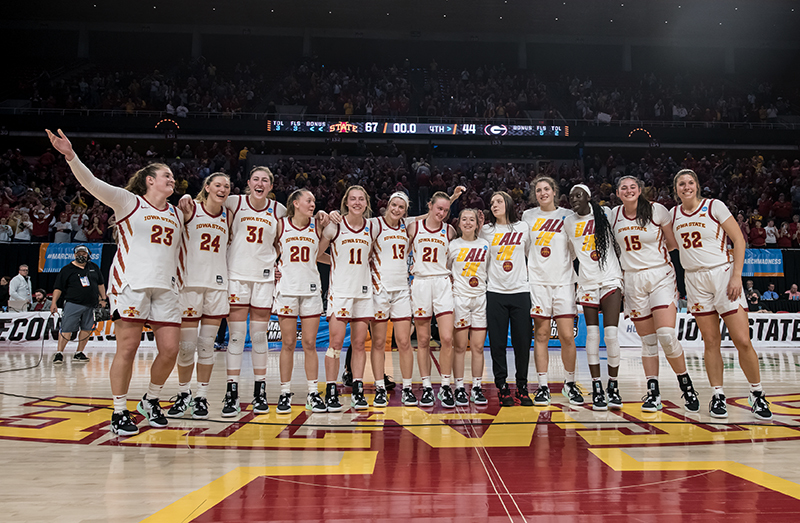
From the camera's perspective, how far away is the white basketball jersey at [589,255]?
17.6 feet

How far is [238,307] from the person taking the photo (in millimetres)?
5148

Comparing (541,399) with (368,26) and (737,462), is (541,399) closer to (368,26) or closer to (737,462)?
(737,462)

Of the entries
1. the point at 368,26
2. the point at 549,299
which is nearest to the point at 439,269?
the point at 549,299

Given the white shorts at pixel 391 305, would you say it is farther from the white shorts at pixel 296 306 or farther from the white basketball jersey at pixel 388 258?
the white shorts at pixel 296 306

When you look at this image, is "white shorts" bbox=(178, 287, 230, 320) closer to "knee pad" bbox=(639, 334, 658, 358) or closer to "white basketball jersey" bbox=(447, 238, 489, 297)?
"white basketball jersey" bbox=(447, 238, 489, 297)

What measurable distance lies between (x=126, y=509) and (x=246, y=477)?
68 centimetres

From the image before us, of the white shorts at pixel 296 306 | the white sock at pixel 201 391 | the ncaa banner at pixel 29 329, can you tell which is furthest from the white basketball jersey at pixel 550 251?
the ncaa banner at pixel 29 329

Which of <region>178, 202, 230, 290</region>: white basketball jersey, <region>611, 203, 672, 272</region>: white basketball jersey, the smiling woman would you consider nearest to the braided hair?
<region>611, 203, 672, 272</region>: white basketball jersey

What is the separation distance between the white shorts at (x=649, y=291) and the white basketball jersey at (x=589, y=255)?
0.57ft

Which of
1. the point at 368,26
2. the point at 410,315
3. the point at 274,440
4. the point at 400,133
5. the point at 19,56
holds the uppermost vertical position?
the point at 368,26

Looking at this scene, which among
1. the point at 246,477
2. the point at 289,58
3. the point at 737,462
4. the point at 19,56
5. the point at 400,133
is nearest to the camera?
the point at 246,477

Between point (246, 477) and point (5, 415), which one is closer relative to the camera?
point (246, 477)

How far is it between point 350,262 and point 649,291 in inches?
115

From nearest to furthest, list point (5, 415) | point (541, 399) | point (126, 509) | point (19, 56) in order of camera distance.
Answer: point (126, 509) < point (5, 415) < point (541, 399) < point (19, 56)
